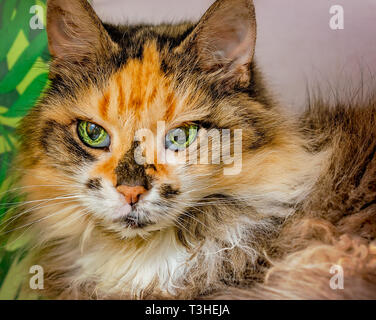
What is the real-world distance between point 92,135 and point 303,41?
2.10 ft

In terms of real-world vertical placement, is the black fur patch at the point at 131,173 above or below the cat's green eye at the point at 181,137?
below

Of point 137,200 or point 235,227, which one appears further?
point 235,227

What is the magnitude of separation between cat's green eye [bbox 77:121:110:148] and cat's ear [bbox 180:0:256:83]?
27 centimetres

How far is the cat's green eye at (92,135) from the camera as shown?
102 centimetres

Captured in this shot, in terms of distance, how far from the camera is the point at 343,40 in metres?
1.24

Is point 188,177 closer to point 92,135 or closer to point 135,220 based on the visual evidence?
point 135,220

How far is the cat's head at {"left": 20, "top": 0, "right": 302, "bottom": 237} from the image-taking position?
3.17 feet

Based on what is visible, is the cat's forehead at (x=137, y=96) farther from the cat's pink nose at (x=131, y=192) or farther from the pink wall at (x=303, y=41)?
the pink wall at (x=303, y=41)

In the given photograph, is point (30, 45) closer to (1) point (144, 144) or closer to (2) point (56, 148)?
(2) point (56, 148)

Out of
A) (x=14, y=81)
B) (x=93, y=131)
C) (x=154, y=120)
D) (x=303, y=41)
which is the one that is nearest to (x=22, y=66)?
(x=14, y=81)

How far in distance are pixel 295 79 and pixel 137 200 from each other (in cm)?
60

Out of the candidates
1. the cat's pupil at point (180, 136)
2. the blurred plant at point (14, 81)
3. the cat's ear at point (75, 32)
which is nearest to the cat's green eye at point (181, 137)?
the cat's pupil at point (180, 136)
